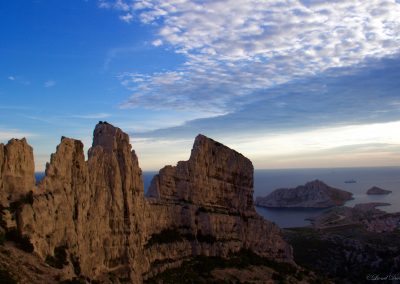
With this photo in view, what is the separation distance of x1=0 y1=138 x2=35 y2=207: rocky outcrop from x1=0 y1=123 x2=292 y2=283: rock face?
0.08m

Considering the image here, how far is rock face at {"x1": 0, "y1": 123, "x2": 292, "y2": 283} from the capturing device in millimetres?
34406

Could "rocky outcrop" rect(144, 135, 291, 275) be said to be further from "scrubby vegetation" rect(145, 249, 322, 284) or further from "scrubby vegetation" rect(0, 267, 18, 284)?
"scrubby vegetation" rect(0, 267, 18, 284)

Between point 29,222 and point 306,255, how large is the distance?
96.4 m

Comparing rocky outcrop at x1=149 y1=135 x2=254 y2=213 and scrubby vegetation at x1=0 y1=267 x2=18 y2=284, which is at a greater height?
rocky outcrop at x1=149 y1=135 x2=254 y2=213

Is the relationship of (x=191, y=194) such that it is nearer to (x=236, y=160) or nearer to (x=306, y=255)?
(x=236, y=160)

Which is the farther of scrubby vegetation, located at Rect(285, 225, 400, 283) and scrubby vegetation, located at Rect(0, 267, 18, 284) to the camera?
scrubby vegetation, located at Rect(285, 225, 400, 283)

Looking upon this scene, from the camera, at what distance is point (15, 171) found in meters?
33.7

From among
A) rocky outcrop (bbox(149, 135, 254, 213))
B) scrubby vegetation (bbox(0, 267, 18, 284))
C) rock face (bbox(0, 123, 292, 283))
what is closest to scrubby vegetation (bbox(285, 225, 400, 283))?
rocky outcrop (bbox(149, 135, 254, 213))

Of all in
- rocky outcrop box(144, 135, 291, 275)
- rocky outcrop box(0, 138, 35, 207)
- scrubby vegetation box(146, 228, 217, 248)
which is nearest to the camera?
rocky outcrop box(0, 138, 35, 207)

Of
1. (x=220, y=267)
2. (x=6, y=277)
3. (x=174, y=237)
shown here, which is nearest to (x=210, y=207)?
(x=220, y=267)

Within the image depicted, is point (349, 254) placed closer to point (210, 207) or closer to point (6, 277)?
point (210, 207)

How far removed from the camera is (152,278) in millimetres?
48500

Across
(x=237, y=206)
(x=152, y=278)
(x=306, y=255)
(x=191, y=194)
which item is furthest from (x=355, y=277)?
(x=152, y=278)

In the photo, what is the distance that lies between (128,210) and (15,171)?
49.8ft
